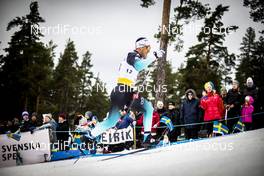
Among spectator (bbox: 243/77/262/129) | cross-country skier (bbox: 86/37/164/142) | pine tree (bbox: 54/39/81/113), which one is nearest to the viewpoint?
cross-country skier (bbox: 86/37/164/142)

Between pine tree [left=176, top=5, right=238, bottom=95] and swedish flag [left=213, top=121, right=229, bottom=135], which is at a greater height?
pine tree [left=176, top=5, right=238, bottom=95]

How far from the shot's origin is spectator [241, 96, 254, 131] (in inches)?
292

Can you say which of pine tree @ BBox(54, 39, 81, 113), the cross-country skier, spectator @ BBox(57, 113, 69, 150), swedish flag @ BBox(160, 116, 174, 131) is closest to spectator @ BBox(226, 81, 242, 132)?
swedish flag @ BBox(160, 116, 174, 131)

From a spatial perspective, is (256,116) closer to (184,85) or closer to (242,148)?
(242,148)

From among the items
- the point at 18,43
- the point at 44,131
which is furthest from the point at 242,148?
the point at 18,43

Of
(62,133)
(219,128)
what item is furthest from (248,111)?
(62,133)

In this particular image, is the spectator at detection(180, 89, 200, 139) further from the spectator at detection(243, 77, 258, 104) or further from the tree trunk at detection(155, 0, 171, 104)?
the tree trunk at detection(155, 0, 171, 104)

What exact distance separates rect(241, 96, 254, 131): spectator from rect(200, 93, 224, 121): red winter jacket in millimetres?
770

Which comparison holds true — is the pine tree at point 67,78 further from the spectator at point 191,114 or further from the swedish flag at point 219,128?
the swedish flag at point 219,128

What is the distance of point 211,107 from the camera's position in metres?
7.33

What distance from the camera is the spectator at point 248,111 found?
741 centimetres

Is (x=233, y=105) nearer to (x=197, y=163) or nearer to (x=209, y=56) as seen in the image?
(x=197, y=163)

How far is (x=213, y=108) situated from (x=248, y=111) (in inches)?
44.2

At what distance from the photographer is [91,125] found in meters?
9.10
